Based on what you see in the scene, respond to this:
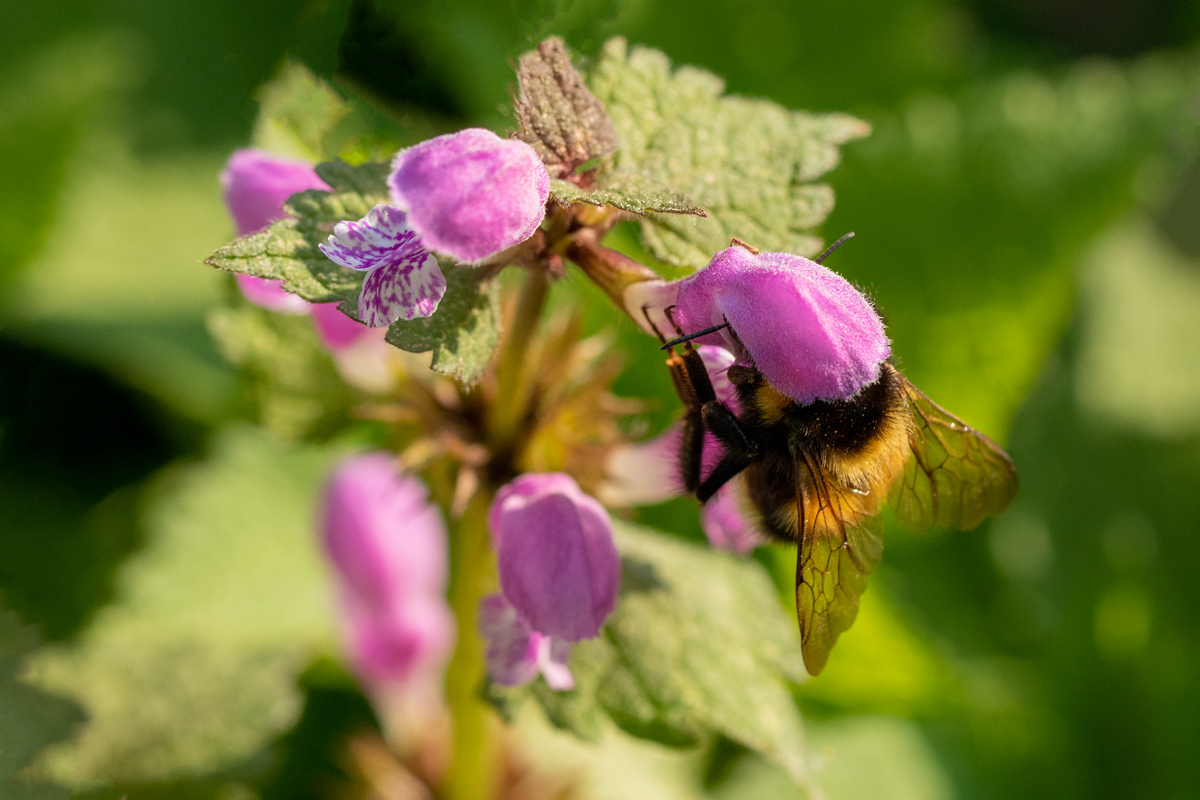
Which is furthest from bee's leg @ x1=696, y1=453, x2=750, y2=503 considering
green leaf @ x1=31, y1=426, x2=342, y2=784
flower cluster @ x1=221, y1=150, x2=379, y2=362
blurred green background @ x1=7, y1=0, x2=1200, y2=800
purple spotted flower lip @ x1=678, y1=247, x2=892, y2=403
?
green leaf @ x1=31, y1=426, x2=342, y2=784

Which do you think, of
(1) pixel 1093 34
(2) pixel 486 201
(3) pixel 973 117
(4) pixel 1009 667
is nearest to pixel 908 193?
(3) pixel 973 117

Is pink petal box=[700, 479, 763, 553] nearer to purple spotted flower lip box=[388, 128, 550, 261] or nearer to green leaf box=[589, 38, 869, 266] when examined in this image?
green leaf box=[589, 38, 869, 266]

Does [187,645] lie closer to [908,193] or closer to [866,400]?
[866,400]

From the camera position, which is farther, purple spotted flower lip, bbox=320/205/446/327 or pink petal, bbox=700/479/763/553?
pink petal, bbox=700/479/763/553

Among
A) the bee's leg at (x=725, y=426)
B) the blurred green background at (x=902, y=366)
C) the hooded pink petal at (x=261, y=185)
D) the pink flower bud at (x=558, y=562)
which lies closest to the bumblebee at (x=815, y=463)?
the bee's leg at (x=725, y=426)

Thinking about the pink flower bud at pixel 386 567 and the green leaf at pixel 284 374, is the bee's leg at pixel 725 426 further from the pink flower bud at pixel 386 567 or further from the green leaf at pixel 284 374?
the pink flower bud at pixel 386 567

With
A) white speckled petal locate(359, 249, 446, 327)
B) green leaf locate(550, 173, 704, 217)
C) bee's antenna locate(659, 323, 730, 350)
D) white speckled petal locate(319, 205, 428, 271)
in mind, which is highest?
green leaf locate(550, 173, 704, 217)

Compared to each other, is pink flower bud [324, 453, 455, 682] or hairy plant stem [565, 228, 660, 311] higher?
hairy plant stem [565, 228, 660, 311]
